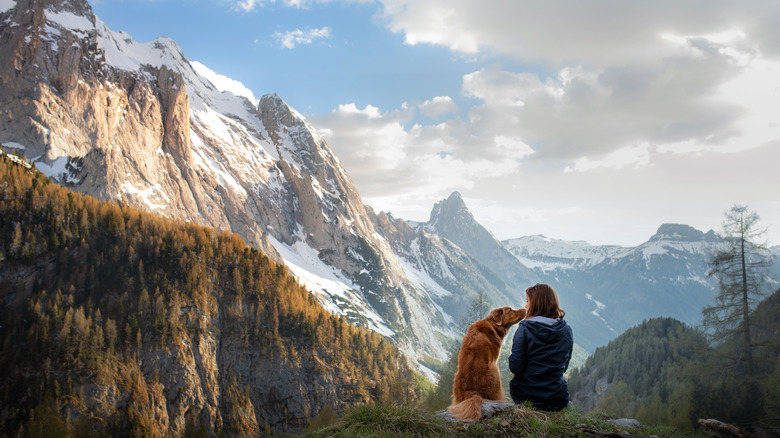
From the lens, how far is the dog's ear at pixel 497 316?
8508 mm

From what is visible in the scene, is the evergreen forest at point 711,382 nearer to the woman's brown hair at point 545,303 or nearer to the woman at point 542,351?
the woman at point 542,351

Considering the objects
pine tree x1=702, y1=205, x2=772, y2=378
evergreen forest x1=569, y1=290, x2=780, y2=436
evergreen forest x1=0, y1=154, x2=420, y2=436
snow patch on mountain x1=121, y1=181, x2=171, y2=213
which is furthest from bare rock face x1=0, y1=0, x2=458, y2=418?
pine tree x1=702, y1=205, x2=772, y2=378

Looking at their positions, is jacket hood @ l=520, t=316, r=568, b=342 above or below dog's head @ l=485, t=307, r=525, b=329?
below

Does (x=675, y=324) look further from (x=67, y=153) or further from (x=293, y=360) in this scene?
(x=67, y=153)

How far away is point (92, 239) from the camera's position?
94.9 m

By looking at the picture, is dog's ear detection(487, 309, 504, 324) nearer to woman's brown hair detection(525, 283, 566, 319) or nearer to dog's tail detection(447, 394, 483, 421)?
woman's brown hair detection(525, 283, 566, 319)

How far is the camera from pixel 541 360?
26.3 ft

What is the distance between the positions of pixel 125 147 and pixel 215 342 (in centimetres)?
8353

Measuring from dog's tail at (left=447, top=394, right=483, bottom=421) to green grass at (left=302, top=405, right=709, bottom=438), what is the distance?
0.16 meters

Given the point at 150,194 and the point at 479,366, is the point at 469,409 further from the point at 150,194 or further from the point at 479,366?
the point at 150,194

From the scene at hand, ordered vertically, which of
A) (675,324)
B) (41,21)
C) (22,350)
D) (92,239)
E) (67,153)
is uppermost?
(41,21)

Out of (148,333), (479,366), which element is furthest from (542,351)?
(148,333)

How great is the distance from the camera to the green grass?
6836 mm

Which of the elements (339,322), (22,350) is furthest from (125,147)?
(339,322)
